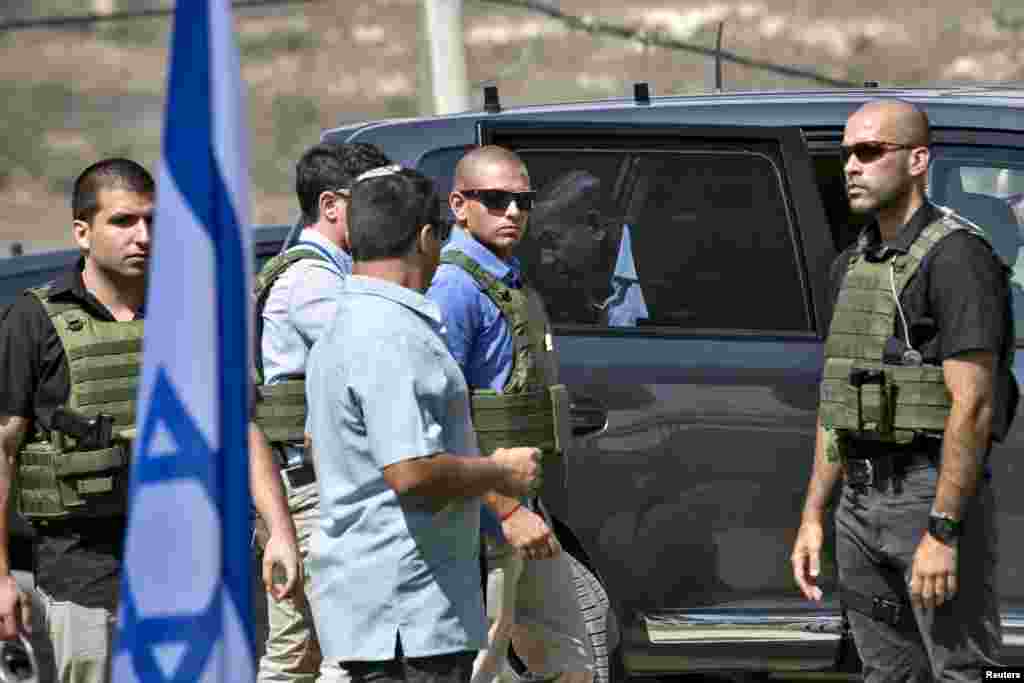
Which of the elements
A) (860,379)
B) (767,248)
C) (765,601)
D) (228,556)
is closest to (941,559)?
(860,379)

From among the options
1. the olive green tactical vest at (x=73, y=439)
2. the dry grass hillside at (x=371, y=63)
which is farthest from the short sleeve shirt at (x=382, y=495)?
the dry grass hillside at (x=371, y=63)

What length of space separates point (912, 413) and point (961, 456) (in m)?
0.15

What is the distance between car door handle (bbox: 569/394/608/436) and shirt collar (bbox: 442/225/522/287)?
24.2 inches

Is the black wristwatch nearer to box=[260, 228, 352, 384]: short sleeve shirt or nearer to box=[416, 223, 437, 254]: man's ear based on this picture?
box=[416, 223, 437, 254]: man's ear

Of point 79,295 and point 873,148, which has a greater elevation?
point 873,148

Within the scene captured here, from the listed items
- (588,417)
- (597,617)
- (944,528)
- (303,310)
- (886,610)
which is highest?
(303,310)

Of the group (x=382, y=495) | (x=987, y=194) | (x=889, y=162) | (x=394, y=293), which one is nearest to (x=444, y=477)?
(x=382, y=495)

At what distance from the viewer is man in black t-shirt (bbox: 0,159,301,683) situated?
411cm

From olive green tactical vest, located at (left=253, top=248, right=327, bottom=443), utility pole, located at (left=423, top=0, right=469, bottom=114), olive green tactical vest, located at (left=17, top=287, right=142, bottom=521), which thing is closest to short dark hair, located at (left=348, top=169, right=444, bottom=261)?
olive green tactical vest, located at (left=17, top=287, right=142, bottom=521)

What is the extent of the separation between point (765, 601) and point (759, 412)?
502 millimetres

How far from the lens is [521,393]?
4.66 m

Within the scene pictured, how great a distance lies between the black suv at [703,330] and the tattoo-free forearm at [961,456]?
0.86 metres

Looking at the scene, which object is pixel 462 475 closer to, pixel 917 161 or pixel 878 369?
pixel 878 369

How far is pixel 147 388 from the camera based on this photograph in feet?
9.20
